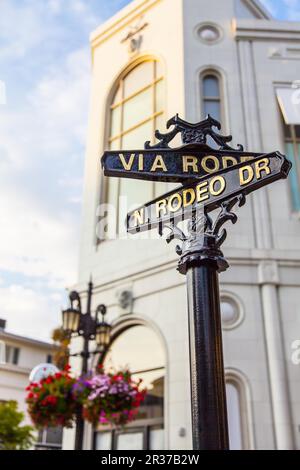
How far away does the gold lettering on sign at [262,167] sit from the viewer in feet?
12.1

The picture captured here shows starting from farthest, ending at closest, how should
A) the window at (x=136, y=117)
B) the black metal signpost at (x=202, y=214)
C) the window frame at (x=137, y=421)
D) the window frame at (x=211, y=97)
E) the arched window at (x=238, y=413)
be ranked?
the window at (x=136, y=117) → the window frame at (x=211, y=97) → the window frame at (x=137, y=421) → the arched window at (x=238, y=413) → the black metal signpost at (x=202, y=214)

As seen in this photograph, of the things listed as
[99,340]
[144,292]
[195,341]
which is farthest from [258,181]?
[144,292]

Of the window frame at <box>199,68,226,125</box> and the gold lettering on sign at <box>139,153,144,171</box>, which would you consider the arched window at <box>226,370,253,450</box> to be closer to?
the window frame at <box>199,68,226,125</box>

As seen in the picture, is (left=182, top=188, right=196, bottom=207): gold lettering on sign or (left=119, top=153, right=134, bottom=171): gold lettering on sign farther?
(left=119, top=153, right=134, bottom=171): gold lettering on sign

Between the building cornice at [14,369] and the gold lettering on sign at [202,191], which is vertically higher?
the building cornice at [14,369]

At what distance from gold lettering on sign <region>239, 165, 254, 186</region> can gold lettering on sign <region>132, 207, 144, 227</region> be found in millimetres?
968

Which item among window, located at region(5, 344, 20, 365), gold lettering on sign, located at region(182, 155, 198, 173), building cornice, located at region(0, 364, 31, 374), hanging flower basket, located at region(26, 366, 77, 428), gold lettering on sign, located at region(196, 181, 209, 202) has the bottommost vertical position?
hanging flower basket, located at region(26, 366, 77, 428)

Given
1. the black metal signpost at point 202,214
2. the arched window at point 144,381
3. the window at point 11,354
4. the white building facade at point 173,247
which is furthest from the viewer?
the window at point 11,354

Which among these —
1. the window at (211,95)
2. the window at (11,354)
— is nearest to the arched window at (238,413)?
the window at (211,95)

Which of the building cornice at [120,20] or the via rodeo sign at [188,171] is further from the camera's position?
the building cornice at [120,20]

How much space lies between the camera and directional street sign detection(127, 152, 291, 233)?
3684 mm

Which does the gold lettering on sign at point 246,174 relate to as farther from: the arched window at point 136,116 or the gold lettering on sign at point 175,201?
the arched window at point 136,116

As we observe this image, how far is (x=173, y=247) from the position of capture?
13.3 m

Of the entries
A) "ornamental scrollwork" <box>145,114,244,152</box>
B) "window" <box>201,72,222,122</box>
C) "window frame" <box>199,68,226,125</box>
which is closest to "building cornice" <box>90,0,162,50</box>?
"window frame" <box>199,68,226,125</box>
